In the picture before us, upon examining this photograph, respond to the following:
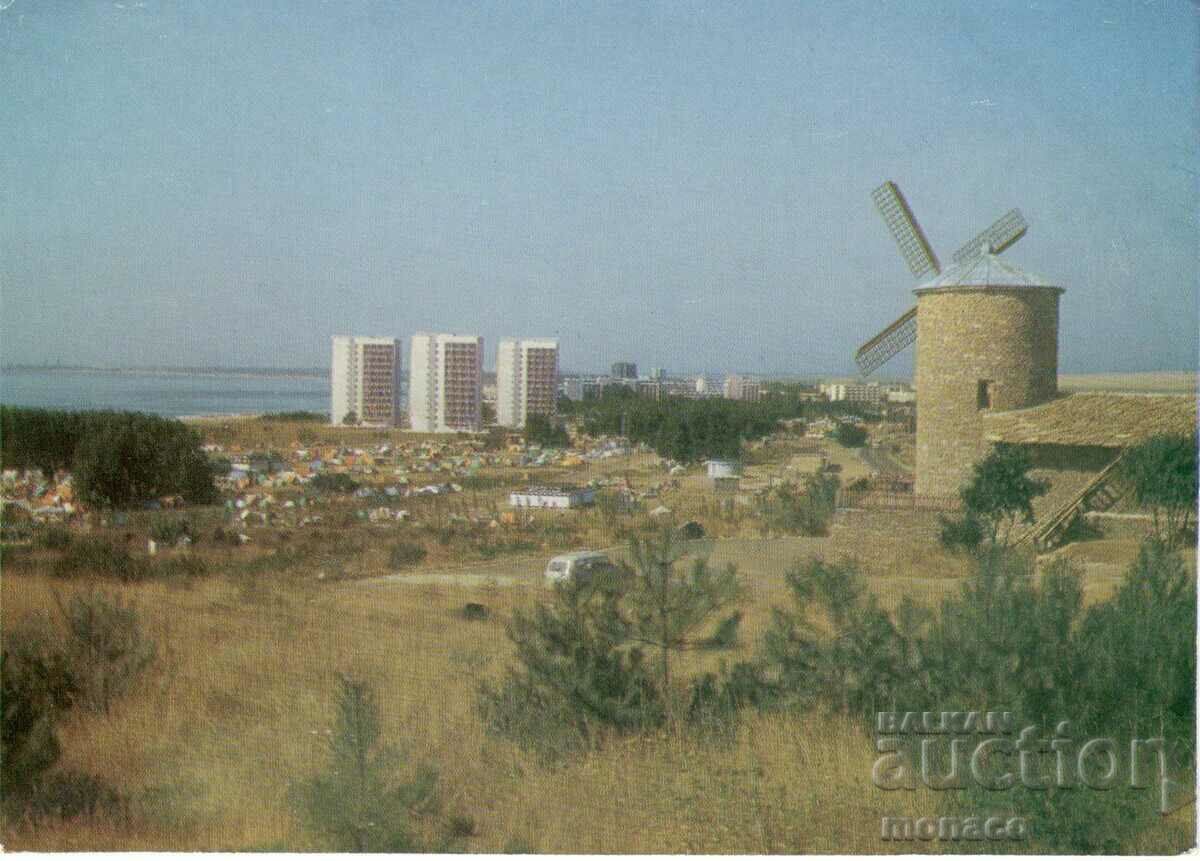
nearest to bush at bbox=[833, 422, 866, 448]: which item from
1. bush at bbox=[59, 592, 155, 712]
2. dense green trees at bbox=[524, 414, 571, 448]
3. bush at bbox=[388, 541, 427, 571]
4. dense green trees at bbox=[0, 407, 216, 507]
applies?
dense green trees at bbox=[524, 414, 571, 448]

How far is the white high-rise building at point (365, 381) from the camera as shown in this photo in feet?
20.6

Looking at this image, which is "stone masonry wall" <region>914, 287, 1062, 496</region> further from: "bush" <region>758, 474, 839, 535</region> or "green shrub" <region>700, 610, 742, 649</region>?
"green shrub" <region>700, 610, 742, 649</region>

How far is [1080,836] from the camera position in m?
4.58

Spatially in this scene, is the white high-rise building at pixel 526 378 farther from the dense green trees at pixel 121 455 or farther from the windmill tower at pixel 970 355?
the windmill tower at pixel 970 355

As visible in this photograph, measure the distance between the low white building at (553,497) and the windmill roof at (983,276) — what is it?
352cm

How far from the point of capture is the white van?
5.45 metres

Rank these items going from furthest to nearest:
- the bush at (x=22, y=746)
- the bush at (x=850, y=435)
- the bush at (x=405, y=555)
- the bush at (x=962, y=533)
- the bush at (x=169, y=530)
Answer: the bush at (x=850, y=435)
the bush at (x=962, y=533)
the bush at (x=405, y=555)
the bush at (x=169, y=530)
the bush at (x=22, y=746)

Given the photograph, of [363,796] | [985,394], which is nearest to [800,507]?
[985,394]

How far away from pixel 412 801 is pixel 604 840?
0.93 meters

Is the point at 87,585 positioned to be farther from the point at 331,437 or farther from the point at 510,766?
the point at 510,766

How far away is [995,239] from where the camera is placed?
23.5 feet

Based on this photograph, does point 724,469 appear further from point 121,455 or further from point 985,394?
point 121,455

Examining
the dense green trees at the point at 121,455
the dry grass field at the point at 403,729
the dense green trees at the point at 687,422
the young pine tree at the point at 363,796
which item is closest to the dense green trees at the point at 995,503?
the dry grass field at the point at 403,729

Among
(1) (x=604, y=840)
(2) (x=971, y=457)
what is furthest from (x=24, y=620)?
(2) (x=971, y=457)
